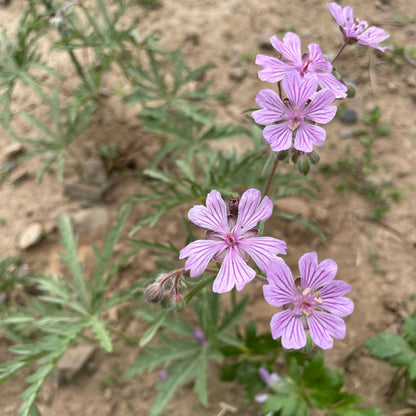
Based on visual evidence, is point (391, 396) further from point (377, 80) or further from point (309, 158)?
point (377, 80)

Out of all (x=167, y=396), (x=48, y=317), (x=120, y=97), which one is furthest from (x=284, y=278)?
(x=120, y=97)

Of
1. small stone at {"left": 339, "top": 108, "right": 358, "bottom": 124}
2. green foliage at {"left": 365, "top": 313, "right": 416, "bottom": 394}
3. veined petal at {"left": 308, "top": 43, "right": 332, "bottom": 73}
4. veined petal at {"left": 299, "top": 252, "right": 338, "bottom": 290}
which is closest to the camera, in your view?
veined petal at {"left": 299, "top": 252, "right": 338, "bottom": 290}

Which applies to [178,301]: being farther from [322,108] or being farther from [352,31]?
[352,31]

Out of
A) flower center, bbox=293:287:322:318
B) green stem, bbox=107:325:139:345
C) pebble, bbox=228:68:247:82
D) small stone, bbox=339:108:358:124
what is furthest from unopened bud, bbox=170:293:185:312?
pebble, bbox=228:68:247:82

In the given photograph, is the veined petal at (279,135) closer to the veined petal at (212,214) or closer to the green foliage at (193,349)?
the veined petal at (212,214)

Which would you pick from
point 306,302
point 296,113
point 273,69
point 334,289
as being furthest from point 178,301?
point 273,69

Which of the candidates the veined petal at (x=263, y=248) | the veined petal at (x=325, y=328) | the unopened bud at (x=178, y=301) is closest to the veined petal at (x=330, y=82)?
the veined petal at (x=263, y=248)

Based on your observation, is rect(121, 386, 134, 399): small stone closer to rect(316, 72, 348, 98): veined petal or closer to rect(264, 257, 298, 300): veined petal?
rect(264, 257, 298, 300): veined petal
